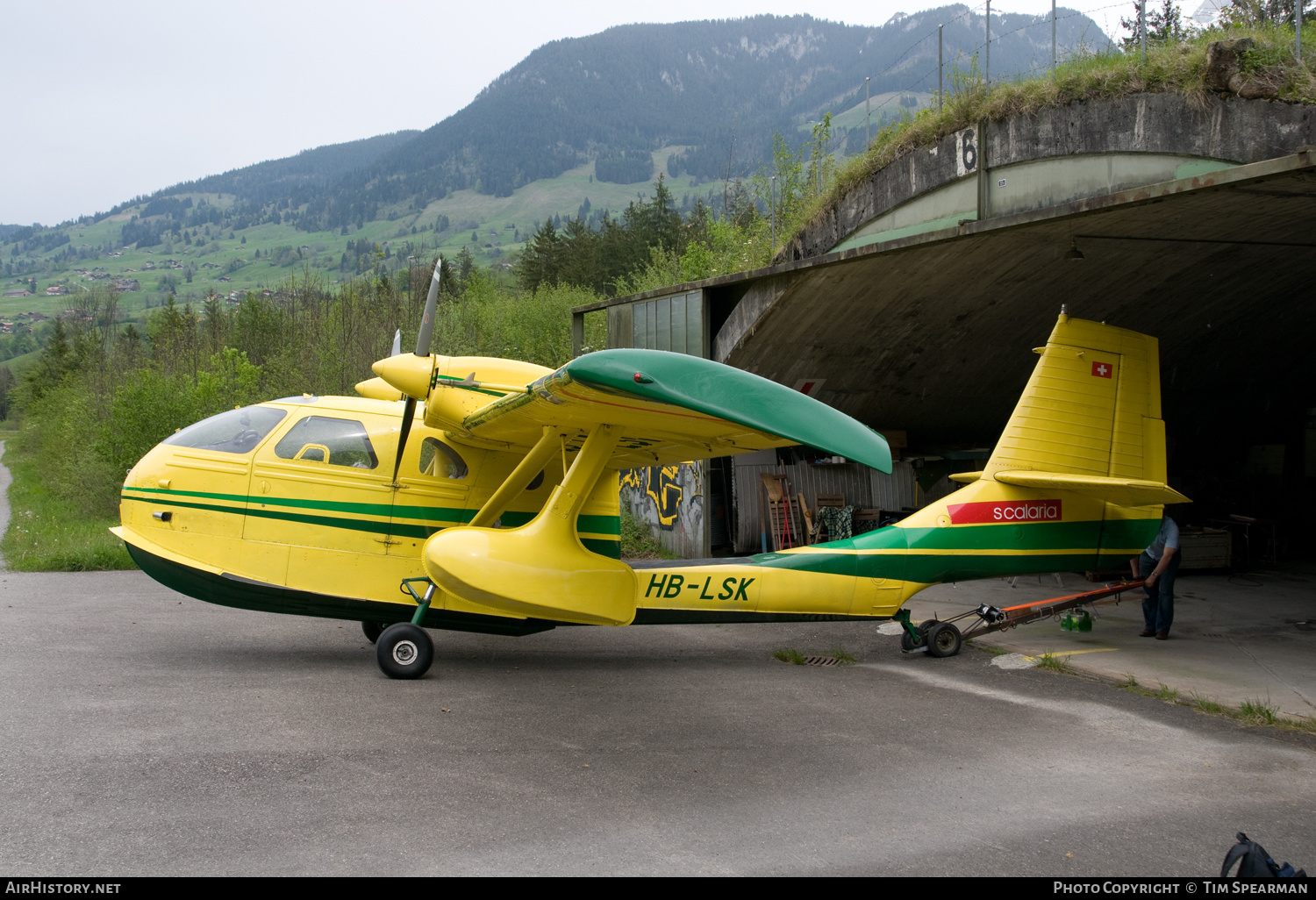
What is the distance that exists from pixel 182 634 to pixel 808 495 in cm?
1056

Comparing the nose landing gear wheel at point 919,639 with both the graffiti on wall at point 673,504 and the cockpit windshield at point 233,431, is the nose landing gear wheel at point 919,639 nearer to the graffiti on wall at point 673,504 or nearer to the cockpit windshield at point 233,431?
the graffiti on wall at point 673,504

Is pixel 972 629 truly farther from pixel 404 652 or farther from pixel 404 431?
pixel 404 431

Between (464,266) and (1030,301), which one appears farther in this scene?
(464,266)

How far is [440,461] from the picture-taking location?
29.3 ft

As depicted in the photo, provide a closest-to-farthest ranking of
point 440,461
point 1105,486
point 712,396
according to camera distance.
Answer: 1. point 712,396
2. point 1105,486
3. point 440,461

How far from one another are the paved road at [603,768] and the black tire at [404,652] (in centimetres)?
28

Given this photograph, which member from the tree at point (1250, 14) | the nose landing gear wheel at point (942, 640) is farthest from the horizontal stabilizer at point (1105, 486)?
the tree at point (1250, 14)

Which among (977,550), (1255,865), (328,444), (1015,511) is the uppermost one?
(328,444)

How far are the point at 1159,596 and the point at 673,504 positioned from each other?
27.1 feet

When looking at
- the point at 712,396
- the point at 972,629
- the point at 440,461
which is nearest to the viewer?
the point at 712,396

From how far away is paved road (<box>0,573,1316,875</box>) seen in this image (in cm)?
450

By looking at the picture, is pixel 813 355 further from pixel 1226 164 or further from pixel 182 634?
pixel 182 634

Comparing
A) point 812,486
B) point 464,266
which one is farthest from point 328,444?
point 464,266
